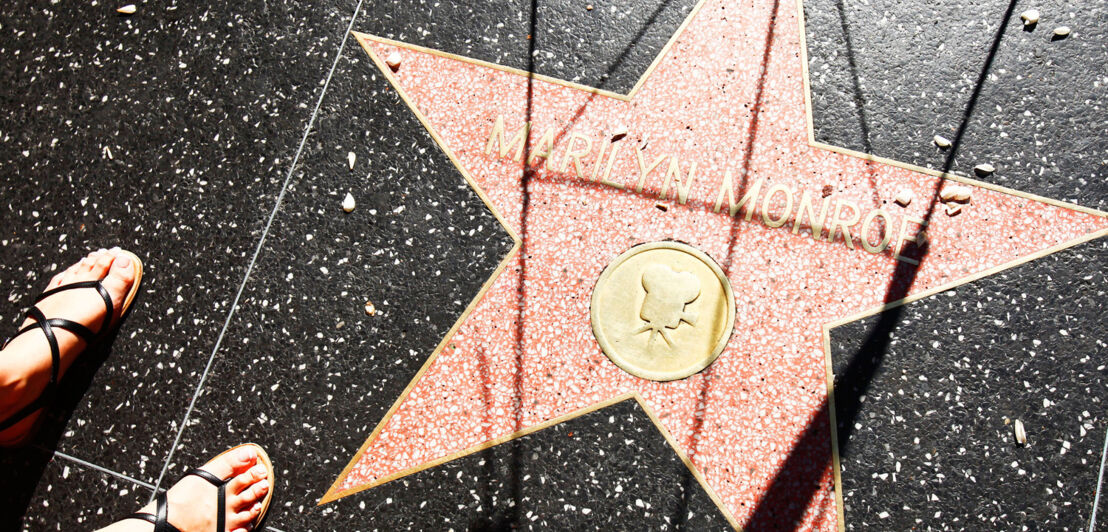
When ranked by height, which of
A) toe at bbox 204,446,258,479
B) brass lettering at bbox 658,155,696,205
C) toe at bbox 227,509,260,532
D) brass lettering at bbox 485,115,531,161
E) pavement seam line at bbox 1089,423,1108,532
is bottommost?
toe at bbox 227,509,260,532

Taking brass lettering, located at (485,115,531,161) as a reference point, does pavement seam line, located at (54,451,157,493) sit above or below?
below

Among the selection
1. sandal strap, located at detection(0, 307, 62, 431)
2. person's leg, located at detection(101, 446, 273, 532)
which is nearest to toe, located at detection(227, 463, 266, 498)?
person's leg, located at detection(101, 446, 273, 532)

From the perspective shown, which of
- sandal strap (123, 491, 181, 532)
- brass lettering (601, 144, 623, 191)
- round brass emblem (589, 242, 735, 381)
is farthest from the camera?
brass lettering (601, 144, 623, 191)

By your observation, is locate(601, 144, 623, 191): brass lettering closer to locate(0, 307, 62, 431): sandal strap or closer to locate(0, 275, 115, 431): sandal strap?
locate(0, 275, 115, 431): sandal strap

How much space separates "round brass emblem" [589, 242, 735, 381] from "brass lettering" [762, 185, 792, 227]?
10.3 inches

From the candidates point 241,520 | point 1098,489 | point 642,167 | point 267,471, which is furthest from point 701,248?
point 241,520

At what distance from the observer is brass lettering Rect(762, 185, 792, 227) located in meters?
2.19

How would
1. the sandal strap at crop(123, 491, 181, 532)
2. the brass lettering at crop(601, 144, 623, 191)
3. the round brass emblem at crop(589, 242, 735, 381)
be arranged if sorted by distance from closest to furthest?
the sandal strap at crop(123, 491, 181, 532) → the round brass emblem at crop(589, 242, 735, 381) → the brass lettering at crop(601, 144, 623, 191)

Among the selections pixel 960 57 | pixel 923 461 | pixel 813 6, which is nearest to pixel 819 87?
pixel 813 6

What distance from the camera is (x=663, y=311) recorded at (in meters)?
2.16

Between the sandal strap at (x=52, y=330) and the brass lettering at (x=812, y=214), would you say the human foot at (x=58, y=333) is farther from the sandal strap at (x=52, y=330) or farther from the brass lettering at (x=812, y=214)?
the brass lettering at (x=812, y=214)

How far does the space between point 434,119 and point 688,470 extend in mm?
1608

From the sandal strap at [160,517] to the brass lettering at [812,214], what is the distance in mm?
2417

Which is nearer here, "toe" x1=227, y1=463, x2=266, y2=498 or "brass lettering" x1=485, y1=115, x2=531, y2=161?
"toe" x1=227, y1=463, x2=266, y2=498
